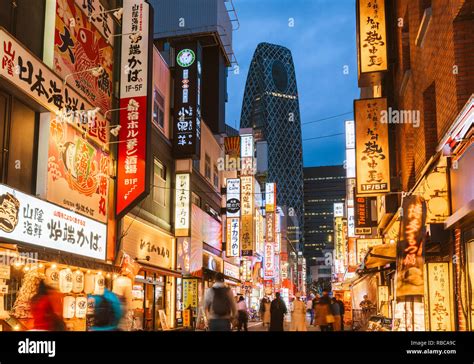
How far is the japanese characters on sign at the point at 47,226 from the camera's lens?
1238 cm

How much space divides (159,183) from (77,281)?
35.5ft

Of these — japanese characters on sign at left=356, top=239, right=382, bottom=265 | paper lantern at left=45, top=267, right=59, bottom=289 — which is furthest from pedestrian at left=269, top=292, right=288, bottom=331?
japanese characters on sign at left=356, top=239, right=382, bottom=265

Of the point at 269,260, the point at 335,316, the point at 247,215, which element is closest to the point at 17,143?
the point at 335,316

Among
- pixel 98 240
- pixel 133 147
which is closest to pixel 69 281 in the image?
pixel 98 240

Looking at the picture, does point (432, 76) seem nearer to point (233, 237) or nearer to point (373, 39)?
point (373, 39)

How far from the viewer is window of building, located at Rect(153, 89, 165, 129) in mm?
25734

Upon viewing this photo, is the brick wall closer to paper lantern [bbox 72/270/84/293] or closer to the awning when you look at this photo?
the awning

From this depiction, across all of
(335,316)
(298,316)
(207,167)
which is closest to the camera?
(335,316)

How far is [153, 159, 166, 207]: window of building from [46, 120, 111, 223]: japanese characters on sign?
23.0 feet

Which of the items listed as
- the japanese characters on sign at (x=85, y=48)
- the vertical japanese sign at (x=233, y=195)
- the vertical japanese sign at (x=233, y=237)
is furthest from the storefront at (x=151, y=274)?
the vertical japanese sign at (x=233, y=237)

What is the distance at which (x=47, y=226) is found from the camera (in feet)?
46.4

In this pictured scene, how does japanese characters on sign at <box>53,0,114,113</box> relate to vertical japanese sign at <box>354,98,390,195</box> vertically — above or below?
above

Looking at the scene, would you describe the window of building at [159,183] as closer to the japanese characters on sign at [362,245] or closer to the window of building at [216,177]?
the japanese characters on sign at [362,245]

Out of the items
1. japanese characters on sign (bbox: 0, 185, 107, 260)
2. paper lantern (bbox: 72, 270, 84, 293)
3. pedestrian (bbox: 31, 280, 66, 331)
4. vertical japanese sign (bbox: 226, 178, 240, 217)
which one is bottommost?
pedestrian (bbox: 31, 280, 66, 331)
